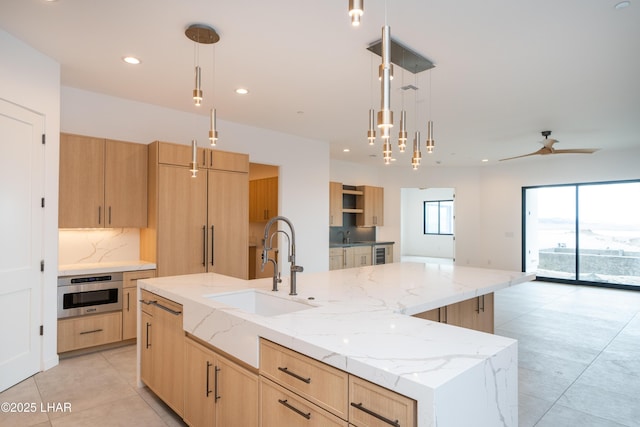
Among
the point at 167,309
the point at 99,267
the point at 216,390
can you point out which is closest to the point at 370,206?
the point at 99,267

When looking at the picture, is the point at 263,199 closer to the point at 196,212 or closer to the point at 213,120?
the point at 196,212

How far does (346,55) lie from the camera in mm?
3217

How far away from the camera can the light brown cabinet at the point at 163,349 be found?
235 cm

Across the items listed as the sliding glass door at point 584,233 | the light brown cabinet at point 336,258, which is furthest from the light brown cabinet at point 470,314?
the sliding glass door at point 584,233

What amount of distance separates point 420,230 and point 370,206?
18.3ft

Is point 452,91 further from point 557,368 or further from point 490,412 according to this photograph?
point 490,412

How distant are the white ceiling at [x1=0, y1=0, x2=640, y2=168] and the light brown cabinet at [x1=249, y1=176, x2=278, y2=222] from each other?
4.53 feet

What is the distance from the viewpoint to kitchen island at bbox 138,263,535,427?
114 cm

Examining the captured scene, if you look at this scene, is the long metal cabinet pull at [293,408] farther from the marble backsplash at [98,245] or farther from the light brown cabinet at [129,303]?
the marble backsplash at [98,245]

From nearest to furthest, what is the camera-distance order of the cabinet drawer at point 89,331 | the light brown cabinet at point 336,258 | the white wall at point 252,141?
the cabinet drawer at point 89,331 < the white wall at point 252,141 < the light brown cabinet at point 336,258

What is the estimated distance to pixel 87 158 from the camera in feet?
12.8

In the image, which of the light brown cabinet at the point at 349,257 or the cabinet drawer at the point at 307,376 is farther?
the light brown cabinet at the point at 349,257

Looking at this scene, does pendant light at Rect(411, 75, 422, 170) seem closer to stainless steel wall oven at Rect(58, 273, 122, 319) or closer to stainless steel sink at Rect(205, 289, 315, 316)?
stainless steel sink at Rect(205, 289, 315, 316)

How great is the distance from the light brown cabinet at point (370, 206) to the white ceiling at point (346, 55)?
3.73m
